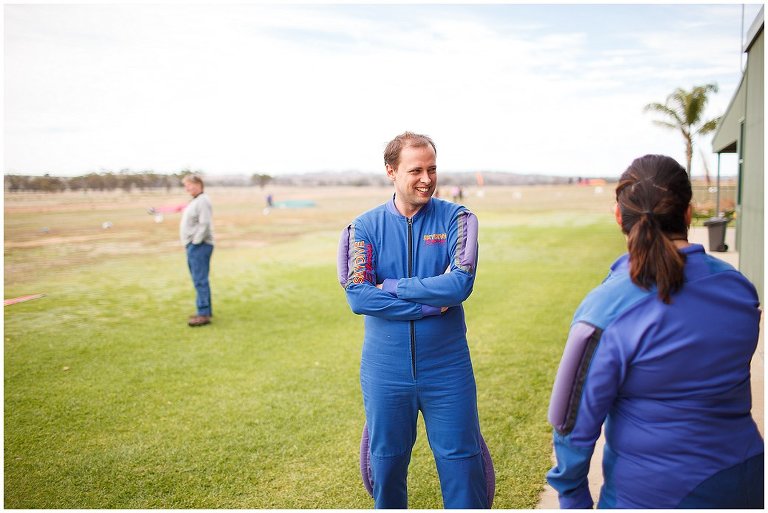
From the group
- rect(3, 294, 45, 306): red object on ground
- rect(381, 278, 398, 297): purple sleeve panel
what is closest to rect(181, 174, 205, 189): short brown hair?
rect(3, 294, 45, 306): red object on ground

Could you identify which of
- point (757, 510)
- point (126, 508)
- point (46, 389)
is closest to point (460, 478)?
point (757, 510)

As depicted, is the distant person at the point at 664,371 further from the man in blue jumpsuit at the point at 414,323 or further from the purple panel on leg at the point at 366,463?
the purple panel on leg at the point at 366,463

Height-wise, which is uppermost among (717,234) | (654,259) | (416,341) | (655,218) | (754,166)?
(754,166)

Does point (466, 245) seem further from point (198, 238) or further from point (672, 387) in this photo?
point (198, 238)

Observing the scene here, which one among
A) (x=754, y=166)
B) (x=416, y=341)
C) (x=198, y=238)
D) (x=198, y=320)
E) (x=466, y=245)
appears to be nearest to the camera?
(x=416, y=341)

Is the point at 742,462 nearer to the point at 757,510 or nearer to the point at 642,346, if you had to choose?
the point at 757,510

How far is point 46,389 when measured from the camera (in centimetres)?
614

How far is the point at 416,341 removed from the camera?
2863 mm

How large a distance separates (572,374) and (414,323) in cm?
115

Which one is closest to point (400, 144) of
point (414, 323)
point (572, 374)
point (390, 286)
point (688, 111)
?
point (390, 286)

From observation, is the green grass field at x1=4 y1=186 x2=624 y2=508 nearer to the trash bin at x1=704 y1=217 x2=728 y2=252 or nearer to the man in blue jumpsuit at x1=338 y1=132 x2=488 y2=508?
the man in blue jumpsuit at x1=338 y1=132 x2=488 y2=508

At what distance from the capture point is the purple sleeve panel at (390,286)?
2.91 m

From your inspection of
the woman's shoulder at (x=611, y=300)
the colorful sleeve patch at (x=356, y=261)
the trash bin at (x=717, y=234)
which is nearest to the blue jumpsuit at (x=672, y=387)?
the woman's shoulder at (x=611, y=300)

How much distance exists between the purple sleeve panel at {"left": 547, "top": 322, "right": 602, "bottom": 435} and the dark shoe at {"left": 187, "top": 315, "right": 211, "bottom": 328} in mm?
7612
